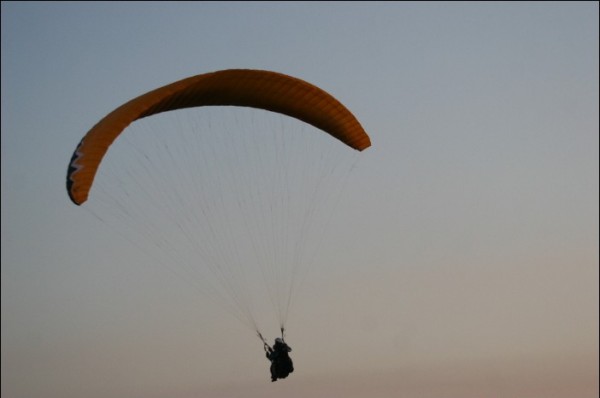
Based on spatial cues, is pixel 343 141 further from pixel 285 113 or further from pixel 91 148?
pixel 91 148

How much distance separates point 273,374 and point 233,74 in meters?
8.65

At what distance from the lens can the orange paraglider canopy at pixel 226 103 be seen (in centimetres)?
3259

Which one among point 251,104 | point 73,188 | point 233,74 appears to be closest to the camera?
point 73,188

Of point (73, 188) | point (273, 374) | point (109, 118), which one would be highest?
point (109, 118)

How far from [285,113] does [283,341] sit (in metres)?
7.11

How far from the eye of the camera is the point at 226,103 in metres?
37.2

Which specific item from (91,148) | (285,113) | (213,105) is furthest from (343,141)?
(91,148)

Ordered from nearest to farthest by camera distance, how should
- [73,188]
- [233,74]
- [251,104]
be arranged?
[73,188] → [233,74] → [251,104]

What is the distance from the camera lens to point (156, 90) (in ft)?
112

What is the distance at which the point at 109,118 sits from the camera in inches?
1318

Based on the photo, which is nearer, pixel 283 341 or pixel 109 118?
pixel 109 118

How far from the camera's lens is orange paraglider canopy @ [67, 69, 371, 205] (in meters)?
32.6

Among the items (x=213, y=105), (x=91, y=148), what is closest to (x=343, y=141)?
(x=213, y=105)

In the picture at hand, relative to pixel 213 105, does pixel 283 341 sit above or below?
below
